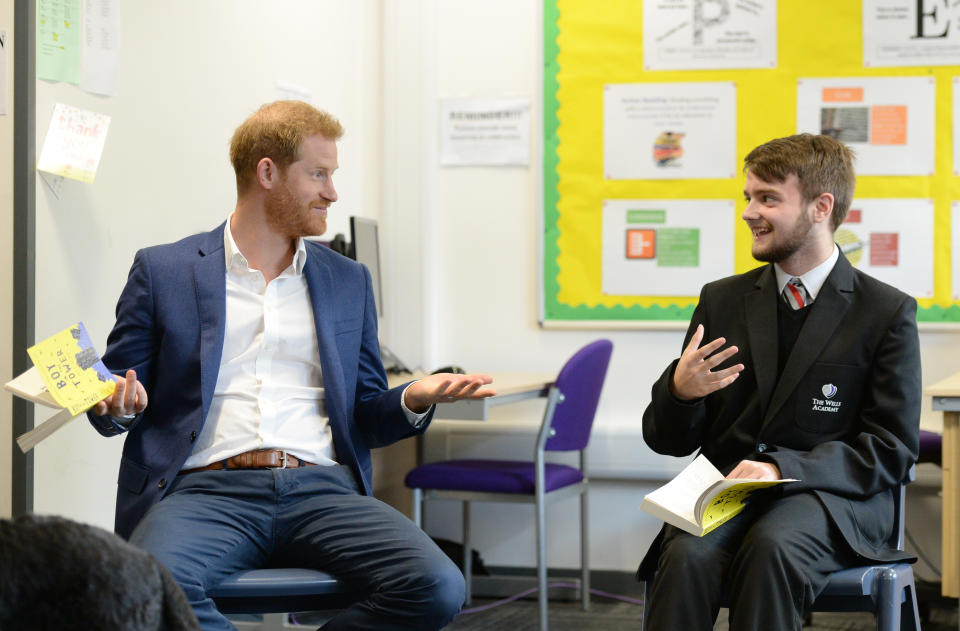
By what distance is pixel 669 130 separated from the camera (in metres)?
4.01

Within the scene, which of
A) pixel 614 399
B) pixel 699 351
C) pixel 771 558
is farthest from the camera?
pixel 614 399

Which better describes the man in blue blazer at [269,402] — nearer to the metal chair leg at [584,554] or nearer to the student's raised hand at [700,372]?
the student's raised hand at [700,372]

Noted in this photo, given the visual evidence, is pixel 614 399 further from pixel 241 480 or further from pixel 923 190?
pixel 241 480

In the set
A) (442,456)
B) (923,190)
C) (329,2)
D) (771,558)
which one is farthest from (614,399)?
(771,558)

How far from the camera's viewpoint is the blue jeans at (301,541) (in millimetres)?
1836

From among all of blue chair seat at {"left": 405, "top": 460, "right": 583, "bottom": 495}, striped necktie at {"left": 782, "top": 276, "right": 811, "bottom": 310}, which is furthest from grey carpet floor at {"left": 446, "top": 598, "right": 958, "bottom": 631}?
striped necktie at {"left": 782, "top": 276, "right": 811, "bottom": 310}

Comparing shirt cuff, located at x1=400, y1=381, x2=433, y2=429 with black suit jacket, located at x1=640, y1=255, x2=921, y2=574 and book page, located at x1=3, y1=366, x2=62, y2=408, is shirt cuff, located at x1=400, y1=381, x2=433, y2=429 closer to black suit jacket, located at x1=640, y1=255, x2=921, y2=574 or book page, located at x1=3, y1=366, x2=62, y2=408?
black suit jacket, located at x1=640, y1=255, x2=921, y2=574

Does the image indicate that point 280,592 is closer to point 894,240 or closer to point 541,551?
point 541,551

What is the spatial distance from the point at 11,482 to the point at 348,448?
0.77m

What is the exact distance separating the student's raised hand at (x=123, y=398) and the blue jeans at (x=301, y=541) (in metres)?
0.21

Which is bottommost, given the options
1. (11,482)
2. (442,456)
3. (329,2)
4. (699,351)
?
(442,456)

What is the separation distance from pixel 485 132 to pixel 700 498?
253cm

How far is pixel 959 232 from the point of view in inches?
150

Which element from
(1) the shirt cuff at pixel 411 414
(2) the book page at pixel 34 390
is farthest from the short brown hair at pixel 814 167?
(2) the book page at pixel 34 390
